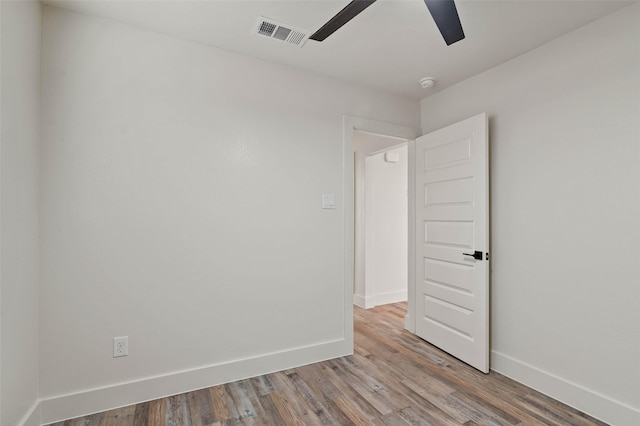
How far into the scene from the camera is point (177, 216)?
2170 mm

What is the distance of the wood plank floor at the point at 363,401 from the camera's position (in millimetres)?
1870

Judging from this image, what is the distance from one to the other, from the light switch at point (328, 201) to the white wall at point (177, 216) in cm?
5

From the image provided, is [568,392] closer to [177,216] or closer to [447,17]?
[447,17]

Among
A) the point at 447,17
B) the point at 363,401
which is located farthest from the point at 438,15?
the point at 363,401

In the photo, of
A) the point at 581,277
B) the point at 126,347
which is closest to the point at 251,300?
the point at 126,347

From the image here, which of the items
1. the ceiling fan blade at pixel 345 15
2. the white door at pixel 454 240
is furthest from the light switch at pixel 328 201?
the ceiling fan blade at pixel 345 15

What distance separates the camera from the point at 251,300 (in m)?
2.41

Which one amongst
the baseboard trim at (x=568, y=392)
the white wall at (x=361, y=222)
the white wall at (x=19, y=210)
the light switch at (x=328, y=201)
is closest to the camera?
the white wall at (x=19, y=210)

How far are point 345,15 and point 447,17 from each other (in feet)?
1.51

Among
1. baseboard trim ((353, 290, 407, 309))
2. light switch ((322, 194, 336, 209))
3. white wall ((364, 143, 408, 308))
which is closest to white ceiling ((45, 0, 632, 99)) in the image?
light switch ((322, 194, 336, 209))

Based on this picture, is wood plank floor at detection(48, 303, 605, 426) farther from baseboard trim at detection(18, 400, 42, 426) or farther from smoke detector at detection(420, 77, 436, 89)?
smoke detector at detection(420, 77, 436, 89)

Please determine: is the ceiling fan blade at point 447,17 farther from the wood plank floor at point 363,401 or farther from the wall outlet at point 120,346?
the wall outlet at point 120,346

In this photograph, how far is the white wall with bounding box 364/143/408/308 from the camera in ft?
13.9

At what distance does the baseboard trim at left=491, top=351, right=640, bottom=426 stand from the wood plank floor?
51 mm
